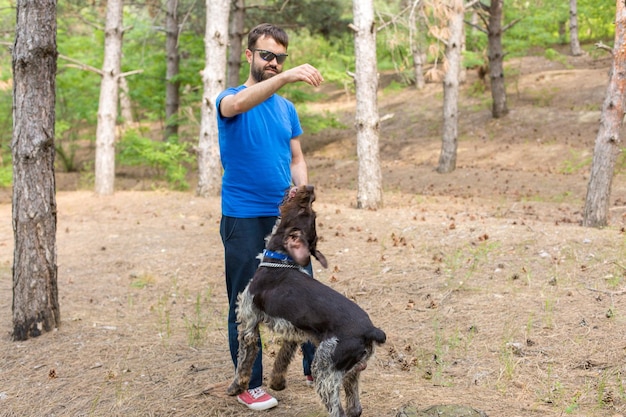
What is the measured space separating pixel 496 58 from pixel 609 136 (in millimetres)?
12867

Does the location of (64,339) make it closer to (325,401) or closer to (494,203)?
(325,401)

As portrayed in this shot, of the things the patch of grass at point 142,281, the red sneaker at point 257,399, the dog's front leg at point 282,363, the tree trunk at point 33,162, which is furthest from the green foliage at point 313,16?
the red sneaker at point 257,399

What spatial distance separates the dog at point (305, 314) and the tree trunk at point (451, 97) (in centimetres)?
1458

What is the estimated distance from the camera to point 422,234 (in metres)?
9.45

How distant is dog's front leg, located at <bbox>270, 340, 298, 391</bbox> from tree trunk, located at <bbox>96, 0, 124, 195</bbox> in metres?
13.0

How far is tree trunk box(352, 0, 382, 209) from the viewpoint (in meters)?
11.9

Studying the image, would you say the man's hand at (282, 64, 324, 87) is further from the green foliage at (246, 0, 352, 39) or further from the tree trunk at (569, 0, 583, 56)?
the tree trunk at (569, 0, 583, 56)

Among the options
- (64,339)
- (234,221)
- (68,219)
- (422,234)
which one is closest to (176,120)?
(68,219)

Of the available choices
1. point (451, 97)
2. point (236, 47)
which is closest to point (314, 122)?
point (236, 47)

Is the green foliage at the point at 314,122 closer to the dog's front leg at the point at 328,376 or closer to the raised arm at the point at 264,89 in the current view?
the raised arm at the point at 264,89

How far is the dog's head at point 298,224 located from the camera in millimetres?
3861

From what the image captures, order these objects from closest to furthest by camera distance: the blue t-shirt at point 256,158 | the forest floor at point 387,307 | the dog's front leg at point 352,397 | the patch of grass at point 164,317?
the dog's front leg at point 352,397 → the blue t-shirt at point 256,158 → the forest floor at point 387,307 → the patch of grass at point 164,317

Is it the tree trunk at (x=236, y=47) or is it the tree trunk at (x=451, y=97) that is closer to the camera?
the tree trunk at (x=451, y=97)

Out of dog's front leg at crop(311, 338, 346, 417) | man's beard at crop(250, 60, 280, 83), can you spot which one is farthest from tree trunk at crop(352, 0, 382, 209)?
dog's front leg at crop(311, 338, 346, 417)
